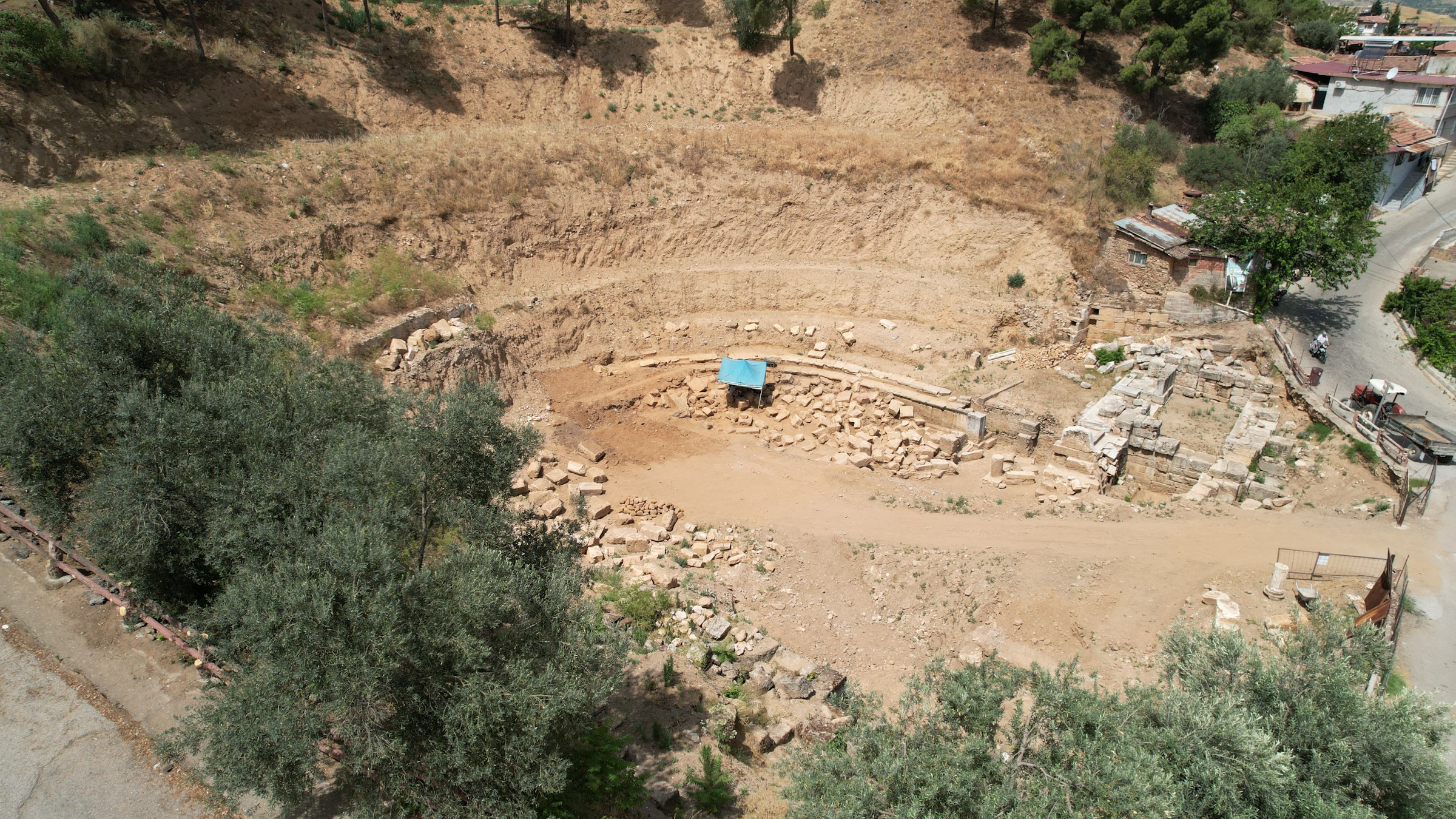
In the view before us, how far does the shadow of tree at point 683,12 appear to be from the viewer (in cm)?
4006

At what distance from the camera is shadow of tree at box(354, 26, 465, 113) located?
104 feet

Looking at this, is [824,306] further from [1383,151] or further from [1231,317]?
[1383,151]

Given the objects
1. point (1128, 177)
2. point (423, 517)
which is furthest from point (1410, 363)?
point (423, 517)

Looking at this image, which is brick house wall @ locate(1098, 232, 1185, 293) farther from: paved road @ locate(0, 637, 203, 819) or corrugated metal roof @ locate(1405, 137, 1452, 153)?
paved road @ locate(0, 637, 203, 819)

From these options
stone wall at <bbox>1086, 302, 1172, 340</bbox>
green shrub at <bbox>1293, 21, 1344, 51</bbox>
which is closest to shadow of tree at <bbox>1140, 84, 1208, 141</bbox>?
stone wall at <bbox>1086, 302, 1172, 340</bbox>

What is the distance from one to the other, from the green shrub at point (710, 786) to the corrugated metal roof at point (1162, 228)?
2415cm

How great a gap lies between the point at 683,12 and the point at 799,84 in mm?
8502

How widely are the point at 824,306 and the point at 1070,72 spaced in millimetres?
17241

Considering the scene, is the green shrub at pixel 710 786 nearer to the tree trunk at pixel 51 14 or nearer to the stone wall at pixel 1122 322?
the stone wall at pixel 1122 322

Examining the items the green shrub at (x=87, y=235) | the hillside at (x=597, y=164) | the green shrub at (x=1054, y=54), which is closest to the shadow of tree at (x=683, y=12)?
the hillside at (x=597, y=164)

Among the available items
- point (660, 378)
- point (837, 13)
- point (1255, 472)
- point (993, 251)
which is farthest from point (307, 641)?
point (837, 13)

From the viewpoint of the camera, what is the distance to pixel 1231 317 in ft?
88.3

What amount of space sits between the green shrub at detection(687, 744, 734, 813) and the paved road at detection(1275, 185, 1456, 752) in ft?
37.5

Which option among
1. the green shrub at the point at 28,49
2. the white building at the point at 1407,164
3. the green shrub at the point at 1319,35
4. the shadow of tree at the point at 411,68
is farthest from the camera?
the green shrub at the point at 1319,35
